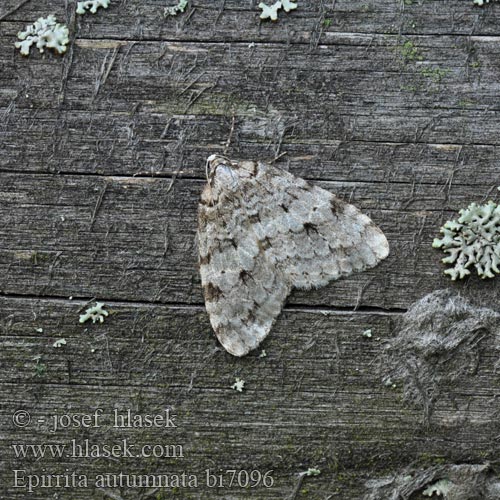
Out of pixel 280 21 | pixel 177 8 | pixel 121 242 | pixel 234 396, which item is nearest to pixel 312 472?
pixel 234 396

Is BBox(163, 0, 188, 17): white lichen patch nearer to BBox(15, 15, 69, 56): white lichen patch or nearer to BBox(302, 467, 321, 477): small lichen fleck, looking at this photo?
BBox(15, 15, 69, 56): white lichen patch

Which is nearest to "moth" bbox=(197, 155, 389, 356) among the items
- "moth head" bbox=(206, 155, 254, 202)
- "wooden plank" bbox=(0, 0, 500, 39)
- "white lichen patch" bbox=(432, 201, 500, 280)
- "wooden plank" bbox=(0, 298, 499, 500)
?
"moth head" bbox=(206, 155, 254, 202)

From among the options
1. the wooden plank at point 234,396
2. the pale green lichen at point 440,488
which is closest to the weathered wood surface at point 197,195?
the wooden plank at point 234,396

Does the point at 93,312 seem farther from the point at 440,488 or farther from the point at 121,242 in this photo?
the point at 440,488

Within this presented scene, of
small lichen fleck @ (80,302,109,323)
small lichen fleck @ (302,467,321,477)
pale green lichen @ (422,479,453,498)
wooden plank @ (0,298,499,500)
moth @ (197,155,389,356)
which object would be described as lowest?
pale green lichen @ (422,479,453,498)

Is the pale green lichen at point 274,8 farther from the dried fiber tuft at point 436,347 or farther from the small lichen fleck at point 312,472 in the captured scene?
the small lichen fleck at point 312,472

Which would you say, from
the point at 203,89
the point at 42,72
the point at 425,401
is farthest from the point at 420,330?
the point at 42,72
